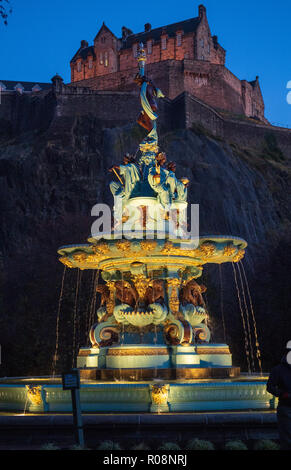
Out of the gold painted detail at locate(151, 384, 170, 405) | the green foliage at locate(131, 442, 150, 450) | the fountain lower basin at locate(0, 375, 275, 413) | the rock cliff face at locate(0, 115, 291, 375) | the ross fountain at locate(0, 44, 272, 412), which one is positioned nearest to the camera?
the green foliage at locate(131, 442, 150, 450)

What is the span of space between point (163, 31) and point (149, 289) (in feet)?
260

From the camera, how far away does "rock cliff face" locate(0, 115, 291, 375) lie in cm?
3622

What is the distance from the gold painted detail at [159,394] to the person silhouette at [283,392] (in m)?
2.98

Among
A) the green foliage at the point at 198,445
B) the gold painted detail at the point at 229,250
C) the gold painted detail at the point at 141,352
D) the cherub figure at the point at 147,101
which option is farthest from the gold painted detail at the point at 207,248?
the green foliage at the point at 198,445

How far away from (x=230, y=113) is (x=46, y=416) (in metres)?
77.4

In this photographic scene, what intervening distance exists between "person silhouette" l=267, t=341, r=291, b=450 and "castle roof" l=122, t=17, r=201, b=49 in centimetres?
8386

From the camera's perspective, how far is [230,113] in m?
84.2

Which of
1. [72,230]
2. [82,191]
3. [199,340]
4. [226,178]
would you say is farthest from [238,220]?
[199,340]

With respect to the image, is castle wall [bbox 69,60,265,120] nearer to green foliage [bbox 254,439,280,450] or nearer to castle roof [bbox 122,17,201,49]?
castle roof [bbox 122,17,201,49]

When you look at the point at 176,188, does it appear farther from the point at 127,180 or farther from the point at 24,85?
the point at 24,85

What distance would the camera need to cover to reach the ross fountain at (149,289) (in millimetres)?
13602

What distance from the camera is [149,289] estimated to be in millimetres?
14609

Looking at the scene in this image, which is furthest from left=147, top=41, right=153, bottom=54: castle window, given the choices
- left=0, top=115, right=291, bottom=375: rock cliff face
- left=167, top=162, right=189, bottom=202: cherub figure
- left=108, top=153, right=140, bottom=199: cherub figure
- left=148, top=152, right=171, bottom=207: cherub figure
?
left=148, top=152, right=171, bottom=207: cherub figure
